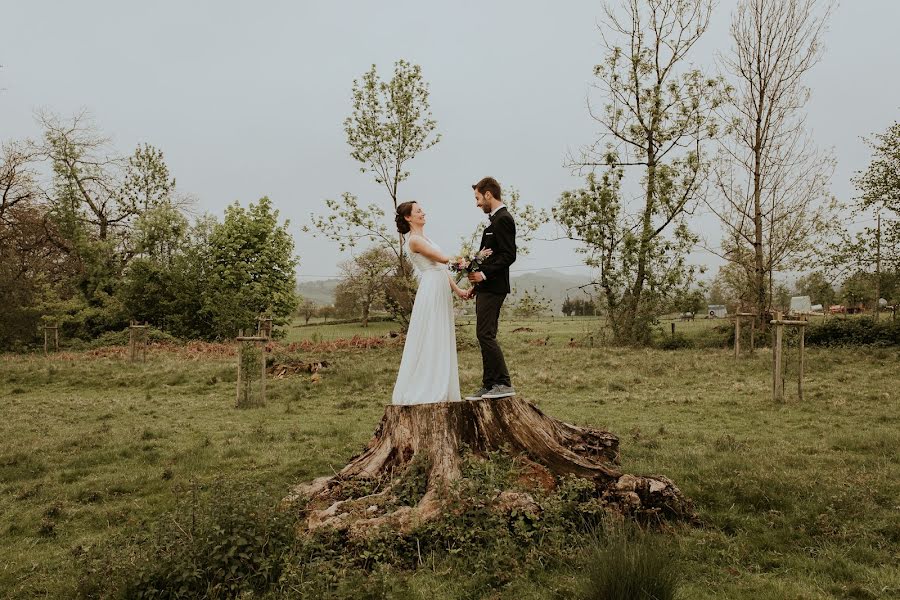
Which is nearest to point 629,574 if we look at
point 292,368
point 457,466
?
point 457,466

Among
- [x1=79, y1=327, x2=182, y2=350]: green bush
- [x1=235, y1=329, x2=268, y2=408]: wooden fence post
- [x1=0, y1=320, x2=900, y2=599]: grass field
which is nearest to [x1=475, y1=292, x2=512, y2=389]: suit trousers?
[x1=0, y1=320, x2=900, y2=599]: grass field

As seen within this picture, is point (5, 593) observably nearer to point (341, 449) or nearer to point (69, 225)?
point (341, 449)

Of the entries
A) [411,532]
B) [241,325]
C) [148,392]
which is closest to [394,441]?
[411,532]

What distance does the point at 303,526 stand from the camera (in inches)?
222

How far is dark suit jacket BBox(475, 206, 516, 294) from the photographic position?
675 centimetres

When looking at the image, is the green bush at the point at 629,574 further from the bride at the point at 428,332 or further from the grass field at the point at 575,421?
the bride at the point at 428,332

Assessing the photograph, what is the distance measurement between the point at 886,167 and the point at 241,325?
111 ft

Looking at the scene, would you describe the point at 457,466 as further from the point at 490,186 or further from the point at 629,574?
the point at 490,186

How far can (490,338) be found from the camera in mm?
6914

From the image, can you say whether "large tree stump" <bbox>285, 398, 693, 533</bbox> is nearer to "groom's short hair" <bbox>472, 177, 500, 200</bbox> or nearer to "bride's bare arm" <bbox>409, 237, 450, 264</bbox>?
"bride's bare arm" <bbox>409, 237, 450, 264</bbox>

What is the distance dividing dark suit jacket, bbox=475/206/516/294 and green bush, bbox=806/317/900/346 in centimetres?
2353

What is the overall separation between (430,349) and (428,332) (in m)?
0.20

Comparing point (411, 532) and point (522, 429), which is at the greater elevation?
point (522, 429)

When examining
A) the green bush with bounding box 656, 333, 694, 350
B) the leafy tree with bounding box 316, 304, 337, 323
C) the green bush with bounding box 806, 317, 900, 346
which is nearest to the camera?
the green bush with bounding box 806, 317, 900, 346
